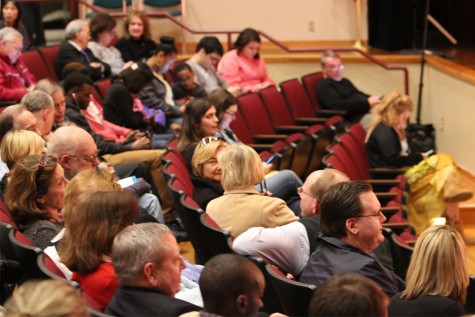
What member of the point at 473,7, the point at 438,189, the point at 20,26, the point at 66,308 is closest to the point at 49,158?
the point at 66,308

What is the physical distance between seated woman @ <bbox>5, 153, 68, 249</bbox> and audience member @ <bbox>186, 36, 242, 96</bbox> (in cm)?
343

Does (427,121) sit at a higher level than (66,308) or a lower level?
lower

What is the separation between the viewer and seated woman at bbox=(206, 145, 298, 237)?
3.22 meters

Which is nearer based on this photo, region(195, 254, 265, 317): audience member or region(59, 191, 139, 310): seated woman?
region(195, 254, 265, 317): audience member

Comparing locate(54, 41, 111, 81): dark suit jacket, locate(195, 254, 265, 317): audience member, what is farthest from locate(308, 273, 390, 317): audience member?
locate(54, 41, 111, 81): dark suit jacket

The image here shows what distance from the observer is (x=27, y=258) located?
264cm

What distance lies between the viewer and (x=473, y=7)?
8.89 meters

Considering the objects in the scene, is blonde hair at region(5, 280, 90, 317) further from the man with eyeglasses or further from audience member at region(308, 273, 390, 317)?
the man with eyeglasses

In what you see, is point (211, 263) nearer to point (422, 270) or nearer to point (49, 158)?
point (422, 270)

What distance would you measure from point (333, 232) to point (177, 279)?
67 centimetres

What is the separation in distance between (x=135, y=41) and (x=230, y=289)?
5.07 metres

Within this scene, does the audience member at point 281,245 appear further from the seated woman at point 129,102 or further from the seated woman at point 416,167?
the seated woman at point 129,102

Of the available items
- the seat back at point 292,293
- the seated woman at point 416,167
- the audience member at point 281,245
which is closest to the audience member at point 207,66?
the seated woman at point 416,167

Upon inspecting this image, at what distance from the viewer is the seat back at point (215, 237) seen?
3.08 m
